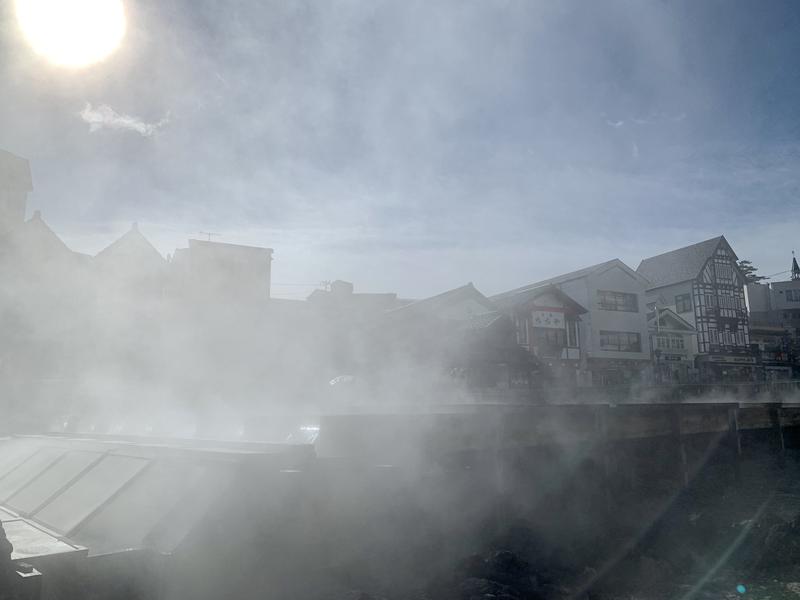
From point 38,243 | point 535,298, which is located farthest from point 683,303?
point 38,243

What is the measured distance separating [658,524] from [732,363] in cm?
2921

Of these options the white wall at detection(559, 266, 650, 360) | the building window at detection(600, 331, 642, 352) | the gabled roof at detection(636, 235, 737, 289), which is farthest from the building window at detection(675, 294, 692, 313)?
the building window at detection(600, 331, 642, 352)

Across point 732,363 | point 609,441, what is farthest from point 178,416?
point 732,363

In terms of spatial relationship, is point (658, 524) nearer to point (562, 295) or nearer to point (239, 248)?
point (239, 248)

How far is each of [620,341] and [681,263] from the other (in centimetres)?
1042

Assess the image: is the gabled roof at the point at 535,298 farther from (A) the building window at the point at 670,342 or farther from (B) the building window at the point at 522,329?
(A) the building window at the point at 670,342

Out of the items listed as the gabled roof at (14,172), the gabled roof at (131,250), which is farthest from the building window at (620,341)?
the gabled roof at (14,172)

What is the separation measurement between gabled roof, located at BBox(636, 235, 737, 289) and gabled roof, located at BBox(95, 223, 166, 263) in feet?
97.3

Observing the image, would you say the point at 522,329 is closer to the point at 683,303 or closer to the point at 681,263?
the point at 683,303

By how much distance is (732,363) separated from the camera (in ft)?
106

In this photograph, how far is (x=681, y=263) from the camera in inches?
1356

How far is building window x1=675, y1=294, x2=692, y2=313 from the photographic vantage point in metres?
33.2

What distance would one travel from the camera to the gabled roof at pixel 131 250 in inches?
481

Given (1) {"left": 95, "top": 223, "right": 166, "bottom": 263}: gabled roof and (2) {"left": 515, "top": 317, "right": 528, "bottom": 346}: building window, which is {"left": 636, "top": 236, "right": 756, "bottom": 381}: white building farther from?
(1) {"left": 95, "top": 223, "right": 166, "bottom": 263}: gabled roof
